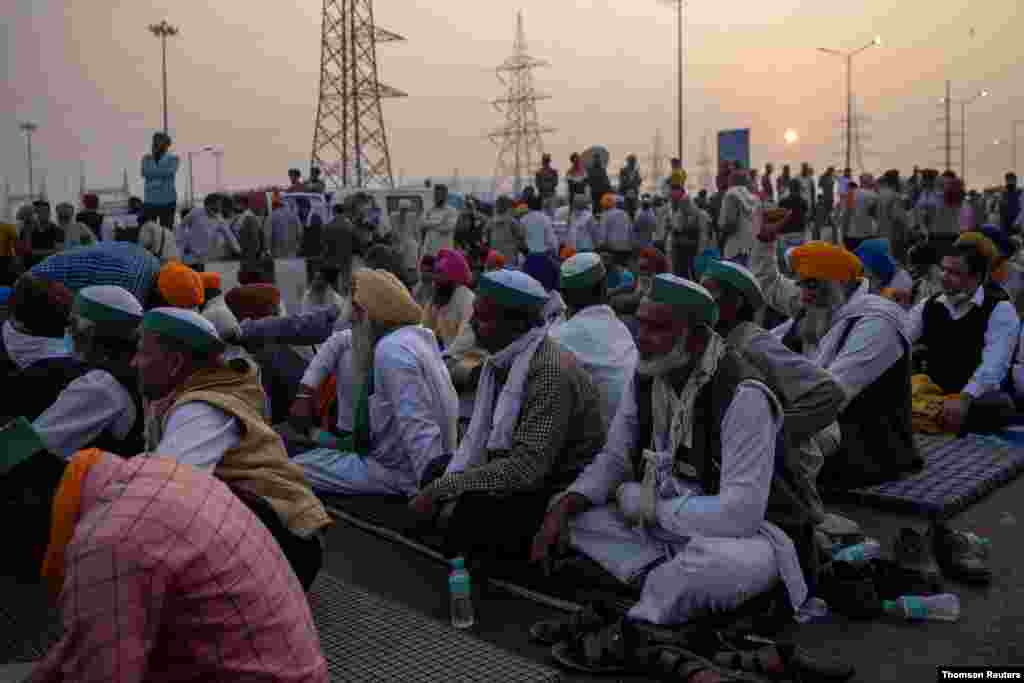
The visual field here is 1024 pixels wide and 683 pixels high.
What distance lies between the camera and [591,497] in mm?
4422

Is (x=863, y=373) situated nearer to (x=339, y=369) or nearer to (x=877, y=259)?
(x=877, y=259)

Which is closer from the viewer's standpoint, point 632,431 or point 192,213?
point 632,431

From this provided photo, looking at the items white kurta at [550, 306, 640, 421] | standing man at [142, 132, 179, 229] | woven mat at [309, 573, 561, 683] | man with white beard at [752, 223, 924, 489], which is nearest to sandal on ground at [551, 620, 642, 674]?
woven mat at [309, 573, 561, 683]

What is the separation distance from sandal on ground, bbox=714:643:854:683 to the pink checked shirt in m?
1.79

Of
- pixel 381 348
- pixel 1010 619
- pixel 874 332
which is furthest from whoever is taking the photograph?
pixel 874 332

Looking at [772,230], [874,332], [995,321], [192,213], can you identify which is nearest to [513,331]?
[874,332]

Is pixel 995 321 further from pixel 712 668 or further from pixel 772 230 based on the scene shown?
pixel 712 668

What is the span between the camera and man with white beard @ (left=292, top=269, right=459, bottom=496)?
547 cm

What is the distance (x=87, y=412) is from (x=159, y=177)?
34.3ft

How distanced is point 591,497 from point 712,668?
1026mm

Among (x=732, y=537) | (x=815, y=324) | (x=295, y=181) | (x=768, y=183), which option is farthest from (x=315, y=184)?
(x=732, y=537)

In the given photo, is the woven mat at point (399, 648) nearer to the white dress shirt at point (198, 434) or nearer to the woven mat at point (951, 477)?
the white dress shirt at point (198, 434)

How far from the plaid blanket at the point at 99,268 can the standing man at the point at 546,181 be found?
16.4 meters

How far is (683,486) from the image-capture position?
4.23 meters
